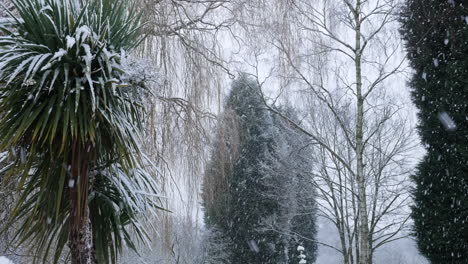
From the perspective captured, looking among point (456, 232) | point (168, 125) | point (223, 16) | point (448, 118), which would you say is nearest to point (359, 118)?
point (448, 118)

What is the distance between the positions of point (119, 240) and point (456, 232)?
5.08 m

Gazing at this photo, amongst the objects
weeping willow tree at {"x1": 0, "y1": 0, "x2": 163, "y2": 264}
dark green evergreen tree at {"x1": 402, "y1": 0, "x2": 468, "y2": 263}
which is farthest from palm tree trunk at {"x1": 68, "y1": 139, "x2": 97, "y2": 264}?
dark green evergreen tree at {"x1": 402, "y1": 0, "x2": 468, "y2": 263}

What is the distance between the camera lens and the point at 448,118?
6.54 metres

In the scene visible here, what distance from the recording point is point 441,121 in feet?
21.8

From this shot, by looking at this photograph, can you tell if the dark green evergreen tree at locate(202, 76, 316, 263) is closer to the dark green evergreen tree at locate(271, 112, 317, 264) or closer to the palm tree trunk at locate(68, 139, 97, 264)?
the dark green evergreen tree at locate(271, 112, 317, 264)

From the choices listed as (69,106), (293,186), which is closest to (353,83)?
(69,106)

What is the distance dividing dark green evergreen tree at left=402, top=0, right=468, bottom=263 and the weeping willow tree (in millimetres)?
4829

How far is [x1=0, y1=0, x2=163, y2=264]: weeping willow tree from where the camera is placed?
2.60 meters

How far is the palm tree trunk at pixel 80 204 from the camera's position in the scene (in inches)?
106

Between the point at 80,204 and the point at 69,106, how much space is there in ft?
1.91

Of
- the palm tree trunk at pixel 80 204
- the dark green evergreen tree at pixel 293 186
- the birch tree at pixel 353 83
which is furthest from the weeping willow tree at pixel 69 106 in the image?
the dark green evergreen tree at pixel 293 186

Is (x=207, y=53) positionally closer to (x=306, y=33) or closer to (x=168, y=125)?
(x=168, y=125)

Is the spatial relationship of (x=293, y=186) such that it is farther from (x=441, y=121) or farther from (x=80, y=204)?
(x=80, y=204)

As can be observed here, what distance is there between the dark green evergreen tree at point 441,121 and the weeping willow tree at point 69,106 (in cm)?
483
